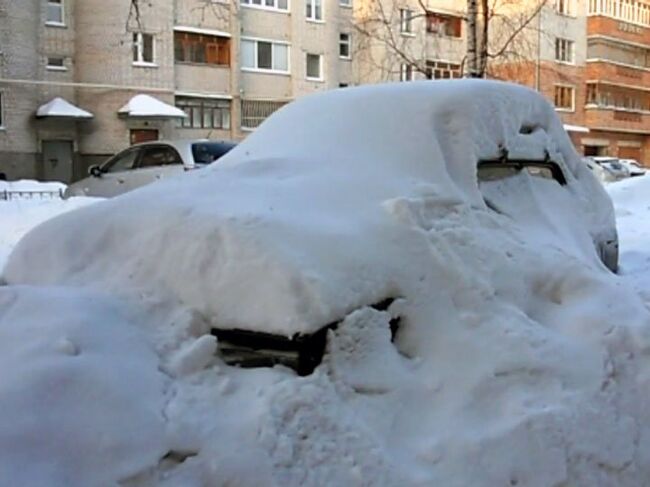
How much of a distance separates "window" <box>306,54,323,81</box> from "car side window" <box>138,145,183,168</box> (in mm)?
22759

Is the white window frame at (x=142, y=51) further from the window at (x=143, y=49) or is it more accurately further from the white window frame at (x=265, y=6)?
the white window frame at (x=265, y=6)

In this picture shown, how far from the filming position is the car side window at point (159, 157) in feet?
42.8

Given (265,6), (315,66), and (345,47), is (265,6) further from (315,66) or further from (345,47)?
(345,47)

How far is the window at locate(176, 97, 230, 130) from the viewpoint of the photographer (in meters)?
32.1

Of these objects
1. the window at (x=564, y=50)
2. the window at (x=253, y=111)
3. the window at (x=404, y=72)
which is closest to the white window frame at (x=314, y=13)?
the window at (x=253, y=111)

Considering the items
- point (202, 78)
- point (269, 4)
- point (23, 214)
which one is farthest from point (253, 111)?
point (23, 214)

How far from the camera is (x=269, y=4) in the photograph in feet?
112

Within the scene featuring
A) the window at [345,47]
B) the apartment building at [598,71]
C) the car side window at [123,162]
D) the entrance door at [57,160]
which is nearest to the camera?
the car side window at [123,162]

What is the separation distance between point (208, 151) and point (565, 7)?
115ft

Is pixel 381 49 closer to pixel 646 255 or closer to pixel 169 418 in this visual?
pixel 646 255

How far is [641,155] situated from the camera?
156 feet

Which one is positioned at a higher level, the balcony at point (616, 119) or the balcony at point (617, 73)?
the balcony at point (617, 73)

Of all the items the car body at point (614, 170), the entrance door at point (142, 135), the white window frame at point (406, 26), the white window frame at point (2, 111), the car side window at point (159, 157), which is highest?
the white window frame at point (406, 26)

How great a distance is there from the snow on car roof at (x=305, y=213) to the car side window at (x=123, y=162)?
9311 millimetres
